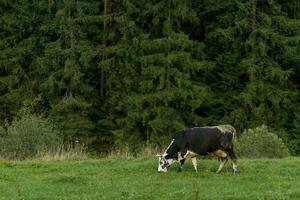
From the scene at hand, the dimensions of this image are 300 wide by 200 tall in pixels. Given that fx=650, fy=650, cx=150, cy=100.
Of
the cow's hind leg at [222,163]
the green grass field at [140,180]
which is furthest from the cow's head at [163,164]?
the cow's hind leg at [222,163]

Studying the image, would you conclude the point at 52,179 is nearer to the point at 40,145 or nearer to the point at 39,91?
the point at 40,145

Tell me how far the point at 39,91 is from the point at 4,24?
5.96m

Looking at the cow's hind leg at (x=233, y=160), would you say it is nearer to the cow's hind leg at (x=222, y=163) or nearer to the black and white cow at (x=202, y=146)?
the black and white cow at (x=202, y=146)

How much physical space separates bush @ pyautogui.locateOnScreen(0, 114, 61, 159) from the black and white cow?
5778mm

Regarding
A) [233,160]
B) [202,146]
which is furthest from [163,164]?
[233,160]

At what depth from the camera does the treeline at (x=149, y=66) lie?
41.3 m

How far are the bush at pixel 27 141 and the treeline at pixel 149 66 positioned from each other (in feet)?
48.1

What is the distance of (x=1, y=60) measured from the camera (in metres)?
45.9

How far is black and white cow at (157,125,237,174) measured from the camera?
17922mm

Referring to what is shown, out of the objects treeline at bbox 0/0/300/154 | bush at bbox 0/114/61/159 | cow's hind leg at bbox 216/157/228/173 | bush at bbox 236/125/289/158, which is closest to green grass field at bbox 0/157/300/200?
cow's hind leg at bbox 216/157/228/173

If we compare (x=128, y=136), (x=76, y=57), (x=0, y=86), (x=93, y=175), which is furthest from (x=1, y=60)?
(x=93, y=175)

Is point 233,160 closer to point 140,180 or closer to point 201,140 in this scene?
point 201,140

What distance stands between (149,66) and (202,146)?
78.2ft

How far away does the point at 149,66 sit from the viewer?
41531mm
